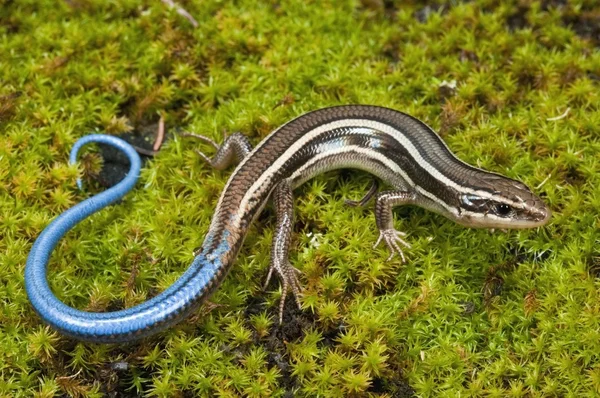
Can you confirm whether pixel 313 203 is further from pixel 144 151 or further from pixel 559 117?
pixel 559 117

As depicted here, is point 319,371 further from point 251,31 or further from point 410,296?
point 251,31

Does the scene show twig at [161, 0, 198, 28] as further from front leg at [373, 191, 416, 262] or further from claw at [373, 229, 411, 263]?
claw at [373, 229, 411, 263]

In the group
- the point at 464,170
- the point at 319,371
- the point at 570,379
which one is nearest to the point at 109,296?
the point at 319,371

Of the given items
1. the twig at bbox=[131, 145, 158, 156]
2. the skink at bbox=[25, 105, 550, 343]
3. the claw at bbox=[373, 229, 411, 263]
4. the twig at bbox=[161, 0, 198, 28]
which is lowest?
the claw at bbox=[373, 229, 411, 263]


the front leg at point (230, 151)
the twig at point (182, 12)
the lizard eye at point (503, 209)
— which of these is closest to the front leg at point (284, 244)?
the front leg at point (230, 151)

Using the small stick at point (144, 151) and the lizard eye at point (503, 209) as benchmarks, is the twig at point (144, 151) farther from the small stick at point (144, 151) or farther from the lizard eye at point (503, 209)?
the lizard eye at point (503, 209)

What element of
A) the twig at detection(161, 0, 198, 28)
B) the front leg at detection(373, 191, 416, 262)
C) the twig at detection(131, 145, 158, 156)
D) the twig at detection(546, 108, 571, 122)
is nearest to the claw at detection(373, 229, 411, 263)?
the front leg at detection(373, 191, 416, 262)

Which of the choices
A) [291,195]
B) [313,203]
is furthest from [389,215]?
[291,195]
